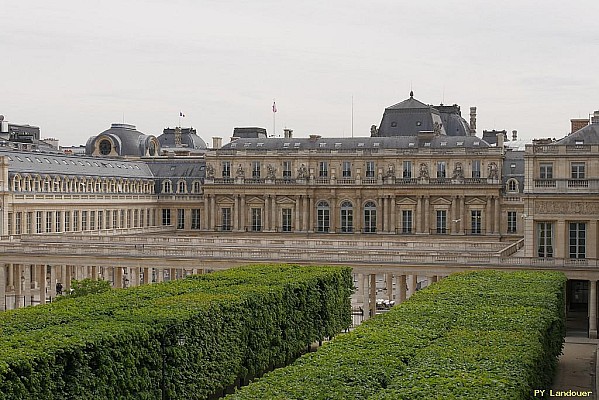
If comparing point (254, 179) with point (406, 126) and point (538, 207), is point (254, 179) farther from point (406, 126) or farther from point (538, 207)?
point (538, 207)

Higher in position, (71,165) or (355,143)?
(355,143)

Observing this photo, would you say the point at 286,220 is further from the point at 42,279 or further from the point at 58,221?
the point at 42,279

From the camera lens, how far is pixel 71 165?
93438 millimetres

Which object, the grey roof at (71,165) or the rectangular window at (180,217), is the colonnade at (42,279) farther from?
the rectangular window at (180,217)

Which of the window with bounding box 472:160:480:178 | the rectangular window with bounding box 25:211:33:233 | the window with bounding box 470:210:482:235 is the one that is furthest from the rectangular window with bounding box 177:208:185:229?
the window with bounding box 472:160:480:178

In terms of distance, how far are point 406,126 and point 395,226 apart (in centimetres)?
1270

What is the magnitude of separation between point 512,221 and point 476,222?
329cm

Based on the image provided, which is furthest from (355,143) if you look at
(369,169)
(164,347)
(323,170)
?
(164,347)

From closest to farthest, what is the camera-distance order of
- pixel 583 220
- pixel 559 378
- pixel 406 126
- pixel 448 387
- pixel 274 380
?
pixel 448 387
pixel 274 380
pixel 559 378
pixel 583 220
pixel 406 126

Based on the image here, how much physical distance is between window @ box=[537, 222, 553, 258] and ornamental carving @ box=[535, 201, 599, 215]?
81 centimetres

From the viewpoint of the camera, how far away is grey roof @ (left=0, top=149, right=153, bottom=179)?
84.6 m

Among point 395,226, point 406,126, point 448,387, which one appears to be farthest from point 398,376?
point 406,126

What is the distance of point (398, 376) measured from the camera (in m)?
24.3

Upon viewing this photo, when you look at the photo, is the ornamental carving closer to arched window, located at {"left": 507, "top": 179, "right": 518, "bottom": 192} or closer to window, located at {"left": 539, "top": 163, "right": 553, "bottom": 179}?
window, located at {"left": 539, "top": 163, "right": 553, "bottom": 179}
